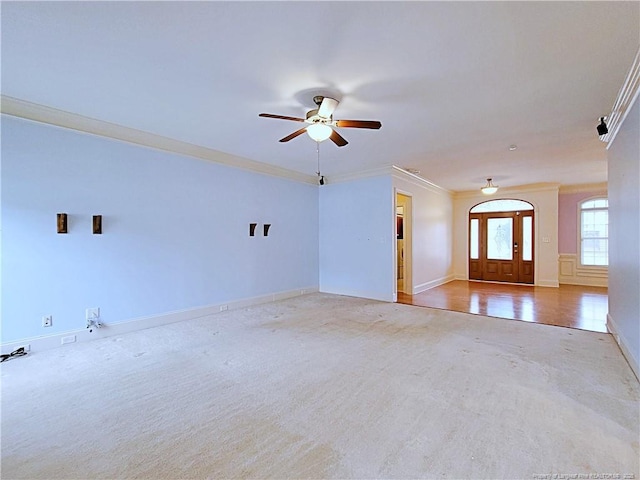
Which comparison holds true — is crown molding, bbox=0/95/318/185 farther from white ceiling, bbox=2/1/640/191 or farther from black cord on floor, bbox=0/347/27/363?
black cord on floor, bbox=0/347/27/363

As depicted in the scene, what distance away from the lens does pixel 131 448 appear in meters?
1.78

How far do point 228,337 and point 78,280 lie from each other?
1.91 metres

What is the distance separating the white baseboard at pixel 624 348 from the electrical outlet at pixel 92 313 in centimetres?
565

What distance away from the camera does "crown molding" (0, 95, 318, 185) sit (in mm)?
3197

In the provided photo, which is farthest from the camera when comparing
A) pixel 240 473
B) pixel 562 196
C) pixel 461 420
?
pixel 562 196

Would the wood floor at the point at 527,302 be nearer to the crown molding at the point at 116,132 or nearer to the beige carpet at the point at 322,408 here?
the beige carpet at the point at 322,408

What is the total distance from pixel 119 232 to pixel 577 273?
10.2m

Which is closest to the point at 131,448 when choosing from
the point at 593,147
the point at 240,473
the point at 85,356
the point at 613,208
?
the point at 240,473

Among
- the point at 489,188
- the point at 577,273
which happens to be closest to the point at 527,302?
the point at 489,188

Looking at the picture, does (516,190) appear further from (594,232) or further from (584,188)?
(594,232)

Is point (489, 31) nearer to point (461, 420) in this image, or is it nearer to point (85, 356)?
point (461, 420)

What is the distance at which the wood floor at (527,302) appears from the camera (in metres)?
4.64

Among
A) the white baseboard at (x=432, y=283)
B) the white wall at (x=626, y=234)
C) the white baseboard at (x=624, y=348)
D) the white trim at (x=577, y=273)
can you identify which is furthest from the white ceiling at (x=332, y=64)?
the white trim at (x=577, y=273)

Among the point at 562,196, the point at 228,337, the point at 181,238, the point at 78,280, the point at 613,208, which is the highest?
the point at 562,196
